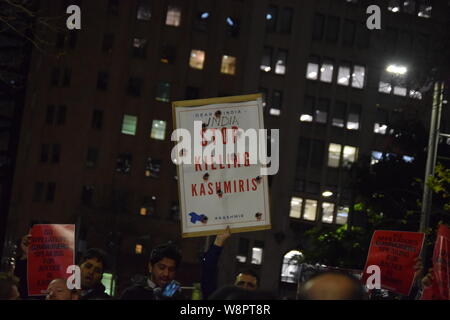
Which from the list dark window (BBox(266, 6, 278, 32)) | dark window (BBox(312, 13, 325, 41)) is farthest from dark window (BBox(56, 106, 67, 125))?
dark window (BBox(312, 13, 325, 41))

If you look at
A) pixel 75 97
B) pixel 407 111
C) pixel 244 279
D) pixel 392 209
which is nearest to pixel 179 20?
pixel 75 97

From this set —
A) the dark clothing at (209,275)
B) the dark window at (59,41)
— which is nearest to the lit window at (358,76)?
the dark window at (59,41)

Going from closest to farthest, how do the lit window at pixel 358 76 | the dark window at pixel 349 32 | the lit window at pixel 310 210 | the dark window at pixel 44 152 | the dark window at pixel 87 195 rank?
1. the dark window at pixel 87 195
2. the dark window at pixel 44 152
3. the lit window at pixel 310 210
4. the lit window at pixel 358 76
5. the dark window at pixel 349 32

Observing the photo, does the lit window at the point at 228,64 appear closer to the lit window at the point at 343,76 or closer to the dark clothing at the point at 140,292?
the lit window at the point at 343,76

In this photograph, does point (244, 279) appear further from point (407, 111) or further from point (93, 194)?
point (93, 194)

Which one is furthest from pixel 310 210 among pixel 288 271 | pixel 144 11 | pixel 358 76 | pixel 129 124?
pixel 144 11

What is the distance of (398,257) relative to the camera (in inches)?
338

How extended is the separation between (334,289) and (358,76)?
60.4m

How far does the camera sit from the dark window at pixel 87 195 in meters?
57.6

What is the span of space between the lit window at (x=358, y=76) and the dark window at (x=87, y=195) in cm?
2097

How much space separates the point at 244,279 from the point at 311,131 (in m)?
54.1

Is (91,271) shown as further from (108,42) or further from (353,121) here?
(353,121)

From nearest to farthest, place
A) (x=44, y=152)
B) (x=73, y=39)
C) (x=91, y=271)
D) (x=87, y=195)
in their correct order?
(x=91, y=271) → (x=87, y=195) → (x=44, y=152) → (x=73, y=39)

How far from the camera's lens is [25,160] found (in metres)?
Result: 58.6
